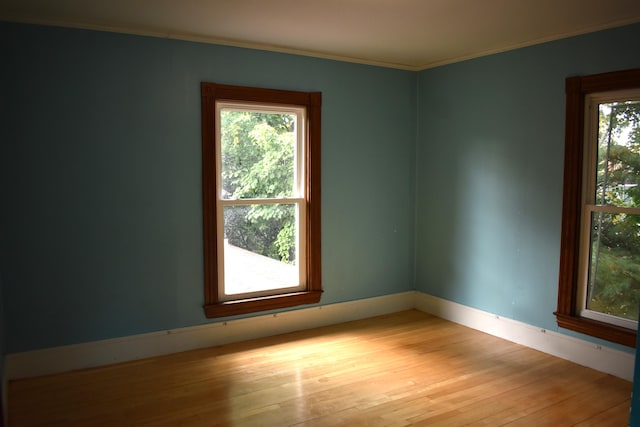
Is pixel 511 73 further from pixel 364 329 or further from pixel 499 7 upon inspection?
pixel 364 329

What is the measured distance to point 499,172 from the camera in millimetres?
4406

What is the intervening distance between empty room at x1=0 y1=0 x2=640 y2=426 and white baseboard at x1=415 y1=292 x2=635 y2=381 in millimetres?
21

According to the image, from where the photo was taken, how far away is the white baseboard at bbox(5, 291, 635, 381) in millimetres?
3594

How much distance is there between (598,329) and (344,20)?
295cm

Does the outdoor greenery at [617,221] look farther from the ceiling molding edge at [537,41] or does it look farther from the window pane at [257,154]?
the window pane at [257,154]

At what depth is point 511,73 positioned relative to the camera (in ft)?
14.0

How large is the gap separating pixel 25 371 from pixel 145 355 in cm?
83

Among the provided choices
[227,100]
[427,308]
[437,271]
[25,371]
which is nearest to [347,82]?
[227,100]

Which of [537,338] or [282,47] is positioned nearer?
[537,338]

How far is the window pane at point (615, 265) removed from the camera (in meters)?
3.53

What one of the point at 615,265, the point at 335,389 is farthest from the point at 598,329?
the point at 335,389

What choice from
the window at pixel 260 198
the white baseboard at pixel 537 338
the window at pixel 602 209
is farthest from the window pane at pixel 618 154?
the window at pixel 260 198

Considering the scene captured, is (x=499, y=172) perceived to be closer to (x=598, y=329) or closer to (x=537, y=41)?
(x=537, y=41)

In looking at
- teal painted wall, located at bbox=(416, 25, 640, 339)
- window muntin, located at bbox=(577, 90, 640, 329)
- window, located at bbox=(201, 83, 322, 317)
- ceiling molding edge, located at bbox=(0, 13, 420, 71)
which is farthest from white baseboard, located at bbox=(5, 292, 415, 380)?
ceiling molding edge, located at bbox=(0, 13, 420, 71)
